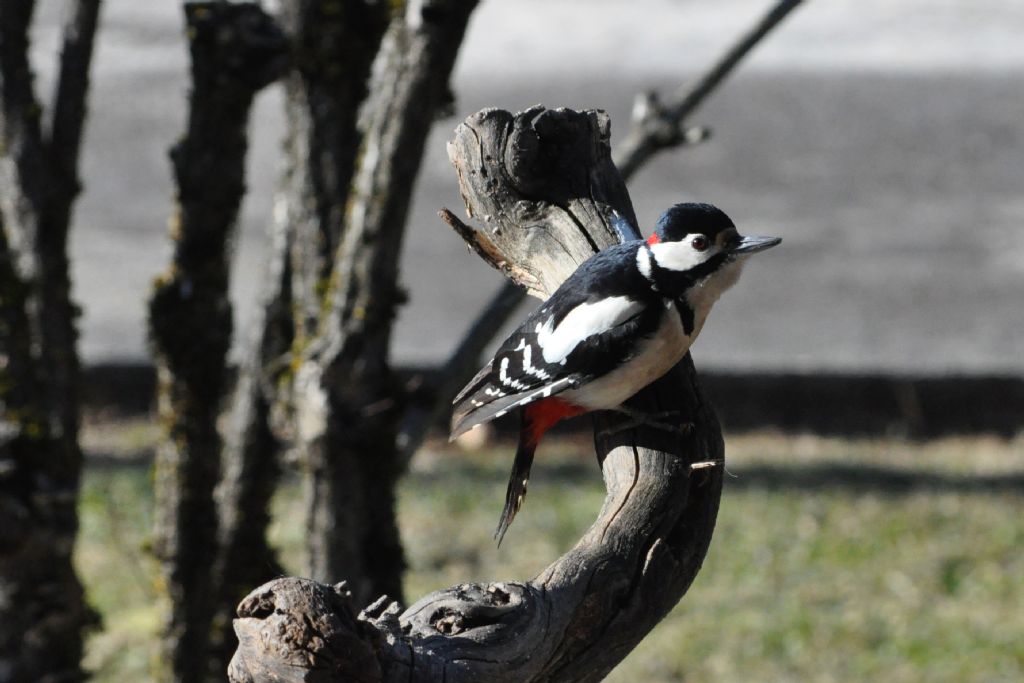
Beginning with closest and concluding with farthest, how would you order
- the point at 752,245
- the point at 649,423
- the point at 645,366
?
the point at 649,423, the point at 645,366, the point at 752,245

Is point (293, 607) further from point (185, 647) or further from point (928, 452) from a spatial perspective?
point (928, 452)

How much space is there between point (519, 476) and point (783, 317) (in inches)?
218

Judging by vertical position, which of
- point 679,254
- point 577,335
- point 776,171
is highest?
point 679,254

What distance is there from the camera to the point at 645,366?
8.16ft

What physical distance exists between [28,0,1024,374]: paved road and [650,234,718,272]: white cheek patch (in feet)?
15.6

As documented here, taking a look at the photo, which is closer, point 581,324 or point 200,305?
point 581,324

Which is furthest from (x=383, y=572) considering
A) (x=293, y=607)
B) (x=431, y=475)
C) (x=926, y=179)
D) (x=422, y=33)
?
(x=926, y=179)

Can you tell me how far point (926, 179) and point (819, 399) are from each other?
110 inches

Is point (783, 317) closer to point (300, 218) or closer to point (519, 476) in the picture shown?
point (300, 218)

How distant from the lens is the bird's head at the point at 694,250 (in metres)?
2.57

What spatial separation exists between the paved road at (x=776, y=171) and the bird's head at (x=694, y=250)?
4719 millimetres

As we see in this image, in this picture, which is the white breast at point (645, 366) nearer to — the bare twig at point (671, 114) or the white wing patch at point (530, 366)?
the white wing patch at point (530, 366)

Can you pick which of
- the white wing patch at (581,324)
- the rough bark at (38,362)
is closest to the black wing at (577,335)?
the white wing patch at (581,324)

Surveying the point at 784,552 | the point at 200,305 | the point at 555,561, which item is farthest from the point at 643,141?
the point at 784,552
